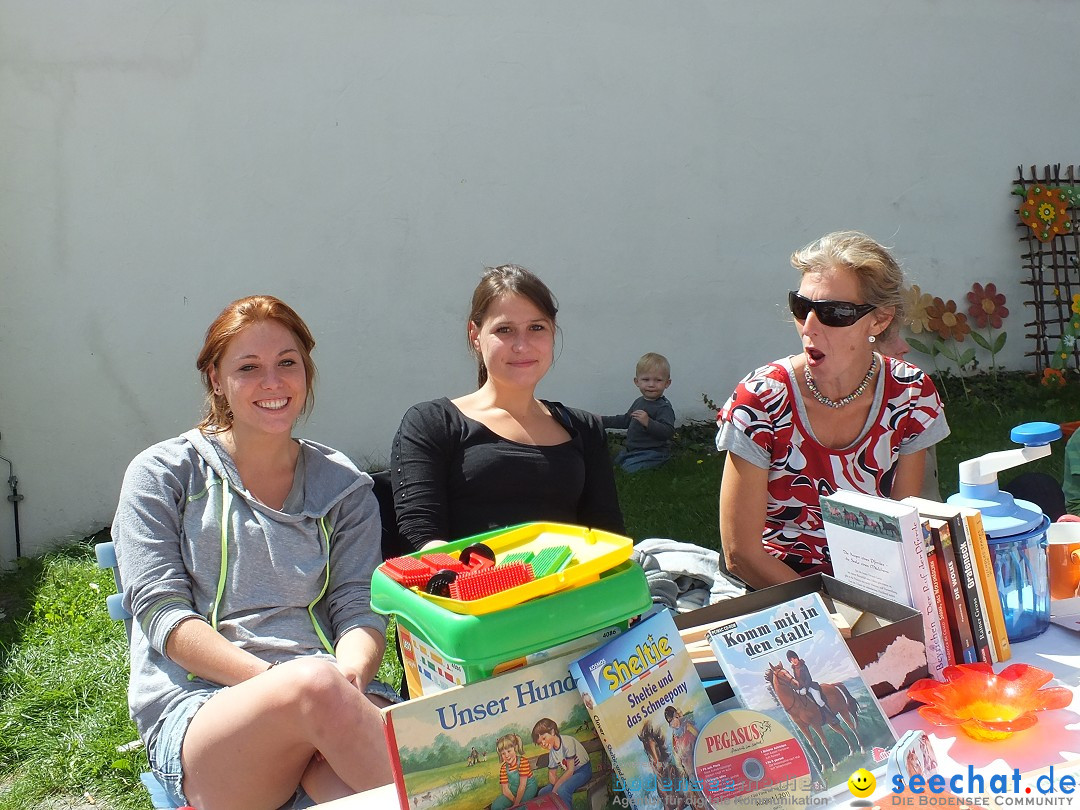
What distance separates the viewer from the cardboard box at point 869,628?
1.47 meters

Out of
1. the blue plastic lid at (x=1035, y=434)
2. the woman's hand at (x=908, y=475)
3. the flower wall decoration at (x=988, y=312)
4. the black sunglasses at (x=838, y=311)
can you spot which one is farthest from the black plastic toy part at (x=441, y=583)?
the flower wall decoration at (x=988, y=312)

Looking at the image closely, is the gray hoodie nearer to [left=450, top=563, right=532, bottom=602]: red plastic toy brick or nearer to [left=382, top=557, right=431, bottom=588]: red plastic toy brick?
[left=382, top=557, right=431, bottom=588]: red plastic toy brick

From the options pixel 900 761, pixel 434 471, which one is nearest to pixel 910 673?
pixel 900 761

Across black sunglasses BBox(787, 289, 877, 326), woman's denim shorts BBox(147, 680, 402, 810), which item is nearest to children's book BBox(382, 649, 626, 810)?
woman's denim shorts BBox(147, 680, 402, 810)

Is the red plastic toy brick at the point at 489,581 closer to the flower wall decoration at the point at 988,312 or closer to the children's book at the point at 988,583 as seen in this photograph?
the children's book at the point at 988,583

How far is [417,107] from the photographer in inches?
243

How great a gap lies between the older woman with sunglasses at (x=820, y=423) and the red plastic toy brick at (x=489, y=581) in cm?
128

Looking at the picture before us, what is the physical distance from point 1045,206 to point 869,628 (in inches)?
285

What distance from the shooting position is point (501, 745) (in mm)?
1235

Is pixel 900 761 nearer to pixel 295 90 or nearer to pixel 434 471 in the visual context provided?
pixel 434 471

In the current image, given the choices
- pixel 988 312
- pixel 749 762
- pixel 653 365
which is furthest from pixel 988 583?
pixel 988 312

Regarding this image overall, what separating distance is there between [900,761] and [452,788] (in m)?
0.58

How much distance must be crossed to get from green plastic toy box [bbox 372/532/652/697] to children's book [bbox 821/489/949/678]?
51cm

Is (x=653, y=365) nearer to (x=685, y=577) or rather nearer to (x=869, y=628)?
(x=685, y=577)
